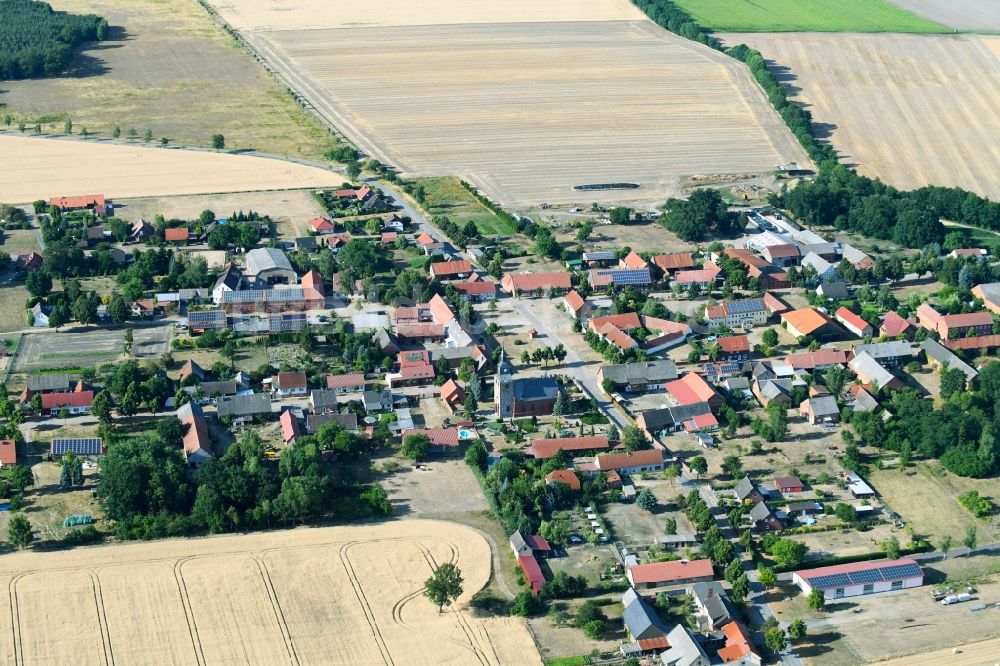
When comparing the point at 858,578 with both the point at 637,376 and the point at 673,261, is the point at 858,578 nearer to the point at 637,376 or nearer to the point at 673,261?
the point at 637,376

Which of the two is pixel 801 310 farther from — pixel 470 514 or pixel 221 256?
pixel 221 256

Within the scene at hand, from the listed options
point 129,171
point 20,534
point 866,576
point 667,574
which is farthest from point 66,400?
point 129,171

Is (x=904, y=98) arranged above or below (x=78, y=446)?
above

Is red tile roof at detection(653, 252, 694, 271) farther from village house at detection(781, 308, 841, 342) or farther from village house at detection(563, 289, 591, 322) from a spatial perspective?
village house at detection(781, 308, 841, 342)

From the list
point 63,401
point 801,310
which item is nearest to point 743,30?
point 801,310

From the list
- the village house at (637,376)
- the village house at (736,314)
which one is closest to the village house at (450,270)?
the village house at (736,314)

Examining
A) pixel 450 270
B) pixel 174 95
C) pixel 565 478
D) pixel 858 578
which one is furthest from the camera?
pixel 174 95
